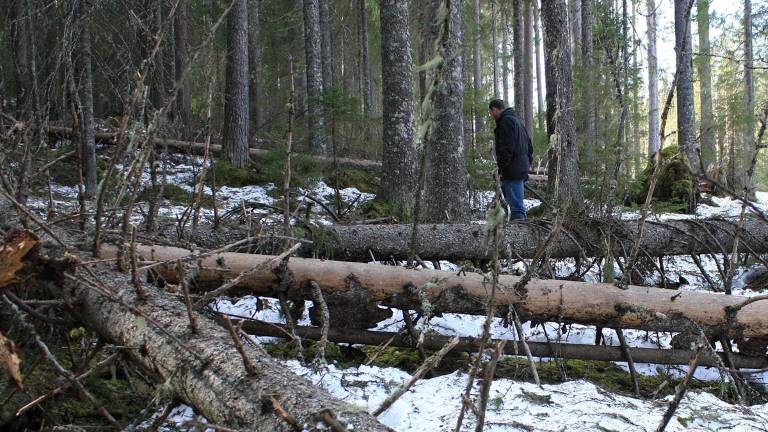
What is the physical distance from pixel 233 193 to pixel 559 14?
568 cm

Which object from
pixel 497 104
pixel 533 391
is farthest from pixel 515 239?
pixel 497 104

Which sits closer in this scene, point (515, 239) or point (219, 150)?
point (515, 239)

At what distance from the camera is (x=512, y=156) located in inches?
277

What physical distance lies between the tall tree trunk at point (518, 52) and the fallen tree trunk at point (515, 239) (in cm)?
1301

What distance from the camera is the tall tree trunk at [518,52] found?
17844 millimetres

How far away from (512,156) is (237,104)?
20.6 ft

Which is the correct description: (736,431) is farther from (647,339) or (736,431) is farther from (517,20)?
(517,20)

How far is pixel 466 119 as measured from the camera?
11.3 meters

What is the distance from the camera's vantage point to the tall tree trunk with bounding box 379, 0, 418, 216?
7988 millimetres

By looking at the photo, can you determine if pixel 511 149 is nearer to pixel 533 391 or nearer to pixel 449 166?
pixel 449 166

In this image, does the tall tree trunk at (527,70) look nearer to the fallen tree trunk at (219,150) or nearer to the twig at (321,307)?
the fallen tree trunk at (219,150)

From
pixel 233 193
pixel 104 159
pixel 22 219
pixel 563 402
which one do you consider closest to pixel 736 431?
pixel 563 402

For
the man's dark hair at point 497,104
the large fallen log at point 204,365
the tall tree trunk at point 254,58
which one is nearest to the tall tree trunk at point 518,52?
the tall tree trunk at point 254,58

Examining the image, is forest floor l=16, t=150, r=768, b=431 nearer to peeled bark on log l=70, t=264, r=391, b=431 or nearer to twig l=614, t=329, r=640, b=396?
twig l=614, t=329, r=640, b=396
